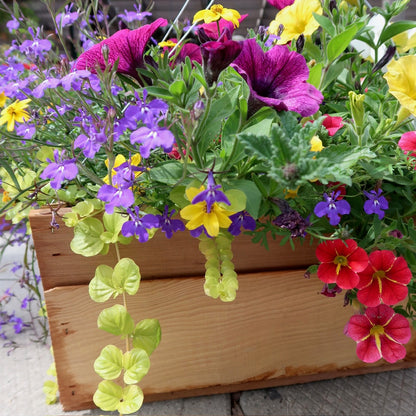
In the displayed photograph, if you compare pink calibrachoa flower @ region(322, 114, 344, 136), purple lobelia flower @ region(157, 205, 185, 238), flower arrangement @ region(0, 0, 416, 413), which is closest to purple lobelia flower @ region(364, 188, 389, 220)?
flower arrangement @ region(0, 0, 416, 413)

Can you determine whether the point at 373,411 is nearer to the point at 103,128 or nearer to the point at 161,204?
the point at 161,204

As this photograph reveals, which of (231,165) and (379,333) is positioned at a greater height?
(231,165)

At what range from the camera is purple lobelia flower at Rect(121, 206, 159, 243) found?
498mm

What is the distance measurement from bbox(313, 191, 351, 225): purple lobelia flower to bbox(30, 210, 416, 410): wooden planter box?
146mm

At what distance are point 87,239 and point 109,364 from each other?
0.17 meters

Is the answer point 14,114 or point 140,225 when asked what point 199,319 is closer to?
point 140,225

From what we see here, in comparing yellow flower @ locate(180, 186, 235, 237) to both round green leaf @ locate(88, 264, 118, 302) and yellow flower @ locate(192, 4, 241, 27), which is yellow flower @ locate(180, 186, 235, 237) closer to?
round green leaf @ locate(88, 264, 118, 302)

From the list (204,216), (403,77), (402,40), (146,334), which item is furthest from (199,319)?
(402,40)

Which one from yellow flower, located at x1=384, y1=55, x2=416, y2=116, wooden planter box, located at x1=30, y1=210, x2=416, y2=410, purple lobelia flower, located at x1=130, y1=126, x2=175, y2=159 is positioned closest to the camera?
purple lobelia flower, located at x1=130, y1=126, x2=175, y2=159

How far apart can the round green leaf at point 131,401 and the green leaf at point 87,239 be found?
189mm

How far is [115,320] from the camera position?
509 mm

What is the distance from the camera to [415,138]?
20.3 inches

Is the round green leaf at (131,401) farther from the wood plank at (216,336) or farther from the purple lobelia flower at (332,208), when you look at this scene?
the purple lobelia flower at (332,208)

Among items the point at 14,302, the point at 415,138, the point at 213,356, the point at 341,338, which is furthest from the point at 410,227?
the point at 14,302
